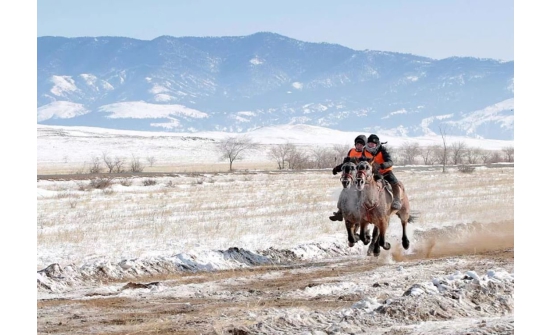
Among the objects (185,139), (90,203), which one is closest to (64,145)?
(185,139)

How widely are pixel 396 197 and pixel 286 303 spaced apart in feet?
10.9

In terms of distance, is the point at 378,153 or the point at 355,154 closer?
the point at 355,154

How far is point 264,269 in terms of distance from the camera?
1741 cm

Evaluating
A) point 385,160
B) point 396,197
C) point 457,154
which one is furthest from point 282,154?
point 385,160

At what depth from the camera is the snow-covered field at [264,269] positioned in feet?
34.1

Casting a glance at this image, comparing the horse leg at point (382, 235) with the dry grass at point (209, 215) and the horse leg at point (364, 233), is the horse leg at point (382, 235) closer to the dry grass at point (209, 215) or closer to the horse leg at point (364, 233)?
the horse leg at point (364, 233)

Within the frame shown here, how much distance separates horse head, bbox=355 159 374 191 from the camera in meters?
12.4

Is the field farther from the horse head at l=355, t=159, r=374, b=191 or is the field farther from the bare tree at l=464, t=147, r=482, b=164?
the bare tree at l=464, t=147, r=482, b=164

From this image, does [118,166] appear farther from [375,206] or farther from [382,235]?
[382,235]

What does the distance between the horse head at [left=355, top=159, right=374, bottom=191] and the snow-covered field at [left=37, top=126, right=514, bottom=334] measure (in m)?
1.65
